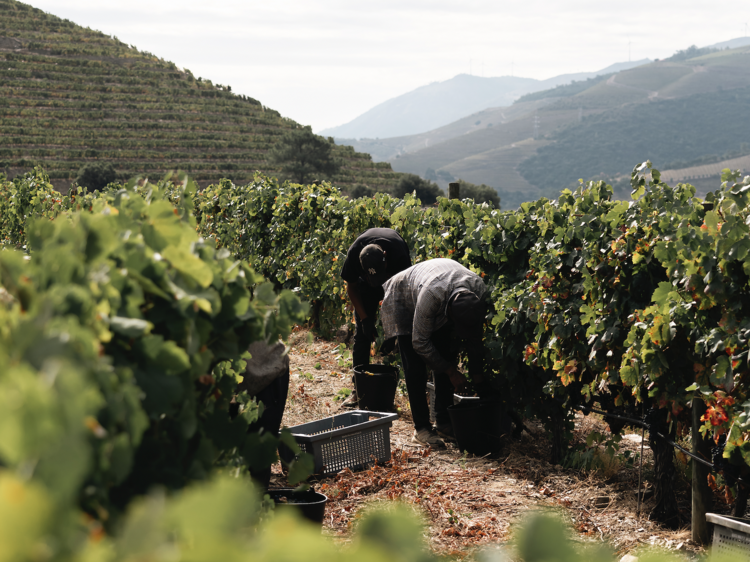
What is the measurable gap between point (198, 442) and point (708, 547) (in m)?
3.19

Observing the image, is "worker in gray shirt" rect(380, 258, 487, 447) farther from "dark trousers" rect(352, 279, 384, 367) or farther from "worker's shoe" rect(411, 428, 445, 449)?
"dark trousers" rect(352, 279, 384, 367)

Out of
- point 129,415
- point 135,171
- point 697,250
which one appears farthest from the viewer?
point 135,171

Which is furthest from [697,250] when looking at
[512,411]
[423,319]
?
[512,411]

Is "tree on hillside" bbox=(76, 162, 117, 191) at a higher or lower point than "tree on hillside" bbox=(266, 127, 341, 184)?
lower

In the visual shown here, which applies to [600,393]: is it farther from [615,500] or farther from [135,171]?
[135,171]

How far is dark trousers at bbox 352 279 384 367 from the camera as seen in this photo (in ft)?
22.0

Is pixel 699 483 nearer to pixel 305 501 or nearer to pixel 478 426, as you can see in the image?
pixel 478 426

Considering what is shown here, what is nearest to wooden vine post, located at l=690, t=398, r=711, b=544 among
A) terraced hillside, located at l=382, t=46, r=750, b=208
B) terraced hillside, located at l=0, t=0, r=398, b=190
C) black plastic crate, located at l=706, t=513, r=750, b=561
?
black plastic crate, located at l=706, t=513, r=750, b=561

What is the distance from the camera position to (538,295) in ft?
16.1

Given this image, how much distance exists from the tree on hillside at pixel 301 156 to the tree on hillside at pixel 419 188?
6.46 metres

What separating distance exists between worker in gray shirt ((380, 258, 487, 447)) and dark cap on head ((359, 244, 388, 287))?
0.31 metres

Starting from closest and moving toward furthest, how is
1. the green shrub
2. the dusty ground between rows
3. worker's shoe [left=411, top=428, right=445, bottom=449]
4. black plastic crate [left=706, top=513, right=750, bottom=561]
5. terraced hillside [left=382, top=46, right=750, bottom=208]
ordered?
1. the green shrub
2. black plastic crate [left=706, top=513, right=750, bottom=561]
3. the dusty ground between rows
4. worker's shoe [left=411, top=428, right=445, bottom=449]
5. terraced hillside [left=382, top=46, right=750, bottom=208]

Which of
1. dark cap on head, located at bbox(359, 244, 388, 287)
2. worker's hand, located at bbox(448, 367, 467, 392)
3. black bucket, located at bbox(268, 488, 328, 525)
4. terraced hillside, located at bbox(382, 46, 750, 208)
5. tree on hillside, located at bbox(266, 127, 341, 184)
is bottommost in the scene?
black bucket, located at bbox(268, 488, 328, 525)

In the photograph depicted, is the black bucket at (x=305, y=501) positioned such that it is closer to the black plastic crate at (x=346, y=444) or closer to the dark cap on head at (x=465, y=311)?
the black plastic crate at (x=346, y=444)
